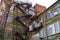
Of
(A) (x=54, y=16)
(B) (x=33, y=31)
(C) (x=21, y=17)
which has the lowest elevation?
(B) (x=33, y=31)

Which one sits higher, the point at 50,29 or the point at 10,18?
the point at 10,18

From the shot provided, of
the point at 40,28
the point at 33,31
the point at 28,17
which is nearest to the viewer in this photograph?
the point at 40,28

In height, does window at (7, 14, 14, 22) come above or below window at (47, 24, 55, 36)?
above

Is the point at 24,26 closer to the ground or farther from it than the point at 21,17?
closer to the ground

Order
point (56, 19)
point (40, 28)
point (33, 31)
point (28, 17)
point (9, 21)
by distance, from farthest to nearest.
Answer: point (28, 17)
point (9, 21)
point (33, 31)
point (40, 28)
point (56, 19)

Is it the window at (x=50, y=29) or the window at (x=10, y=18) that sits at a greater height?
the window at (x=10, y=18)

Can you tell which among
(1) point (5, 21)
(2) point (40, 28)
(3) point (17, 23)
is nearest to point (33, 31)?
(2) point (40, 28)

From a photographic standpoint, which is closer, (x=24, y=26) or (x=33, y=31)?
(x=33, y=31)

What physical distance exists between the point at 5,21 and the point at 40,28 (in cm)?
134

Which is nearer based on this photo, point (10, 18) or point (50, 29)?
point (50, 29)

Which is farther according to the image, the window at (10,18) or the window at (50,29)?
the window at (10,18)

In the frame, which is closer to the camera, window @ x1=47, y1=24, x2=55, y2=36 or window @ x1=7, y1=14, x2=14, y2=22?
window @ x1=47, y1=24, x2=55, y2=36

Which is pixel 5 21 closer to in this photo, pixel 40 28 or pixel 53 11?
pixel 40 28

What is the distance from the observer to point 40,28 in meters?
3.76
